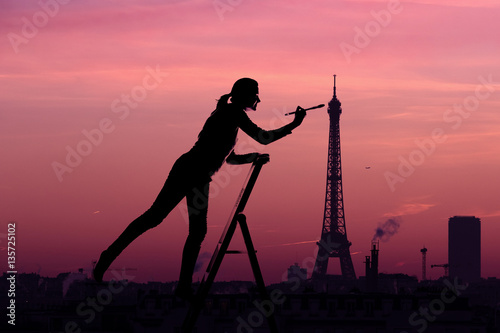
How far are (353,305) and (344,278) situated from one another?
68651mm

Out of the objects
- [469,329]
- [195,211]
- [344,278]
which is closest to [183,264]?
[195,211]

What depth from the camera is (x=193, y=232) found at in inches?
429

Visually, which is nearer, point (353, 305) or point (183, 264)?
point (183, 264)

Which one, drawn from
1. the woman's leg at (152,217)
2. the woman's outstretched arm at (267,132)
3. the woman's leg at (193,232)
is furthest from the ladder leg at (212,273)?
the woman's outstretched arm at (267,132)

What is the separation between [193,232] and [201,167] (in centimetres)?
68

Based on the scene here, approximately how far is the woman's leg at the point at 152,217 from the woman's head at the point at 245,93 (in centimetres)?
94

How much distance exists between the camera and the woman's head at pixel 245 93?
10820 millimetres

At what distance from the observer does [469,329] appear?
253ft

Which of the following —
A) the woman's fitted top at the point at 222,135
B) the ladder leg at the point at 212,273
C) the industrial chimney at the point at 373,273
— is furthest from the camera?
the industrial chimney at the point at 373,273

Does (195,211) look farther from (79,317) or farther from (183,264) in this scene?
(79,317)

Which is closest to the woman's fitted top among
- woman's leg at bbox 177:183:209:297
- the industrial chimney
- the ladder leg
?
woman's leg at bbox 177:183:209:297

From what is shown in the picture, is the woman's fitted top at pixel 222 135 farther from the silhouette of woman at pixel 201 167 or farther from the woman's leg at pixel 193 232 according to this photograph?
the woman's leg at pixel 193 232

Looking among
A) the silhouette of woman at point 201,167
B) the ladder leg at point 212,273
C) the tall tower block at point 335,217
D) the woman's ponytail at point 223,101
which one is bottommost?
the ladder leg at point 212,273

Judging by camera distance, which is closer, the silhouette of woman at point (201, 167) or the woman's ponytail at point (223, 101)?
the silhouette of woman at point (201, 167)
